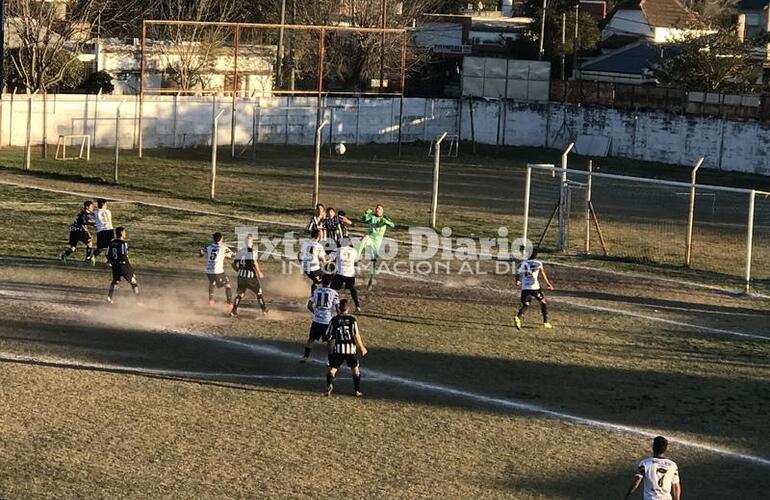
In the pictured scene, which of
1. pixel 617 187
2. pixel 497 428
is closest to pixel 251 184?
pixel 617 187

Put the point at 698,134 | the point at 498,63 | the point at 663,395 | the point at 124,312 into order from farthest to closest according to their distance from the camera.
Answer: the point at 498,63
the point at 698,134
the point at 124,312
the point at 663,395

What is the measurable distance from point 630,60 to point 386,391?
6488 centimetres

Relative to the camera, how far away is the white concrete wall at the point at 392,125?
167 feet

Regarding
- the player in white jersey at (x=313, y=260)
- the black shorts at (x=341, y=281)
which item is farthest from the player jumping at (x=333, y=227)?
the black shorts at (x=341, y=281)

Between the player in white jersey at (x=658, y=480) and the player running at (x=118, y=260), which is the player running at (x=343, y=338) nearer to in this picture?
the player in white jersey at (x=658, y=480)

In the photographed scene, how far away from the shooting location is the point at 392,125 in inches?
2422

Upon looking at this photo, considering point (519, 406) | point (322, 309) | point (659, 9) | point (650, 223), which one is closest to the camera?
point (519, 406)

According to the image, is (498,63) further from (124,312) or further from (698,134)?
(124,312)

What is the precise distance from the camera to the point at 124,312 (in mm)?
23484

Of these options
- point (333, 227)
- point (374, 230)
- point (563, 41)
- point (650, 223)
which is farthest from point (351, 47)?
point (374, 230)

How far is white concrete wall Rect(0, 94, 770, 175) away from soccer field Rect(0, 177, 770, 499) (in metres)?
23.1

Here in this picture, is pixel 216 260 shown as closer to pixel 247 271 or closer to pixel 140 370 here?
pixel 247 271

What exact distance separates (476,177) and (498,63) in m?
16.0

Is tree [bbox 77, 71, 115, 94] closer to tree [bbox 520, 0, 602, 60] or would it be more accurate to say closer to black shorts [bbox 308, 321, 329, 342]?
tree [bbox 520, 0, 602, 60]
